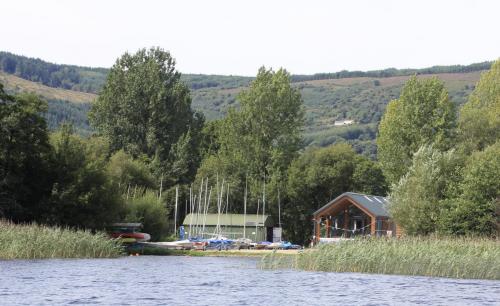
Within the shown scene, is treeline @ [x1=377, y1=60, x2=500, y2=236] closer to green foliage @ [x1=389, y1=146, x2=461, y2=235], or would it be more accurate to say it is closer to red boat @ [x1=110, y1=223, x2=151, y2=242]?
green foliage @ [x1=389, y1=146, x2=461, y2=235]

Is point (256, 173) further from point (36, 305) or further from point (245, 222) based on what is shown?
point (36, 305)

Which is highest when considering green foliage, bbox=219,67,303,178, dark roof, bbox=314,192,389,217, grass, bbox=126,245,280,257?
green foliage, bbox=219,67,303,178

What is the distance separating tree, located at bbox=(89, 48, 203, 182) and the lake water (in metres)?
63.2

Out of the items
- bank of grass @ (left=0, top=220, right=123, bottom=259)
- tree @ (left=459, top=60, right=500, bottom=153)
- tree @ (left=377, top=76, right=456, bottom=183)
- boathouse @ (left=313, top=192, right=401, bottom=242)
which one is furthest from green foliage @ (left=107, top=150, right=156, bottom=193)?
tree @ (left=459, top=60, right=500, bottom=153)

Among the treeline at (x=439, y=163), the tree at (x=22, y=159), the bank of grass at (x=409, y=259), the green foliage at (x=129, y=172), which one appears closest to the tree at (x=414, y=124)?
the treeline at (x=439, y=163)

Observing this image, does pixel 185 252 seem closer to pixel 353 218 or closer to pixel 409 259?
pixel 353 218

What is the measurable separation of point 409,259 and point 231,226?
5640 centimetres

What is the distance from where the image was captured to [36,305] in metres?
39.0

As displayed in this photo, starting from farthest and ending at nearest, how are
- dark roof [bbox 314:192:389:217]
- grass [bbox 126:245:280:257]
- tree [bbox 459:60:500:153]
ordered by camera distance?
tree [bbox 459:60:500:153], dark roof [bbox 314:192:389:217], grass [bbox 126:245:280:257]

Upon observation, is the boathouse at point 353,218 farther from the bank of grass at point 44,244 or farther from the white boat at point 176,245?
the bank of grass at point 44,244

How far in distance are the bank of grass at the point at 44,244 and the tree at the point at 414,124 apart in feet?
142

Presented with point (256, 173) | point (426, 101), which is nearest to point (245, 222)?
point (256, 173)

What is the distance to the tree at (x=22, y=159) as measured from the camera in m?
81.6

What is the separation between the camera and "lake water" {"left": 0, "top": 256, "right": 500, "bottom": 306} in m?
42.9
